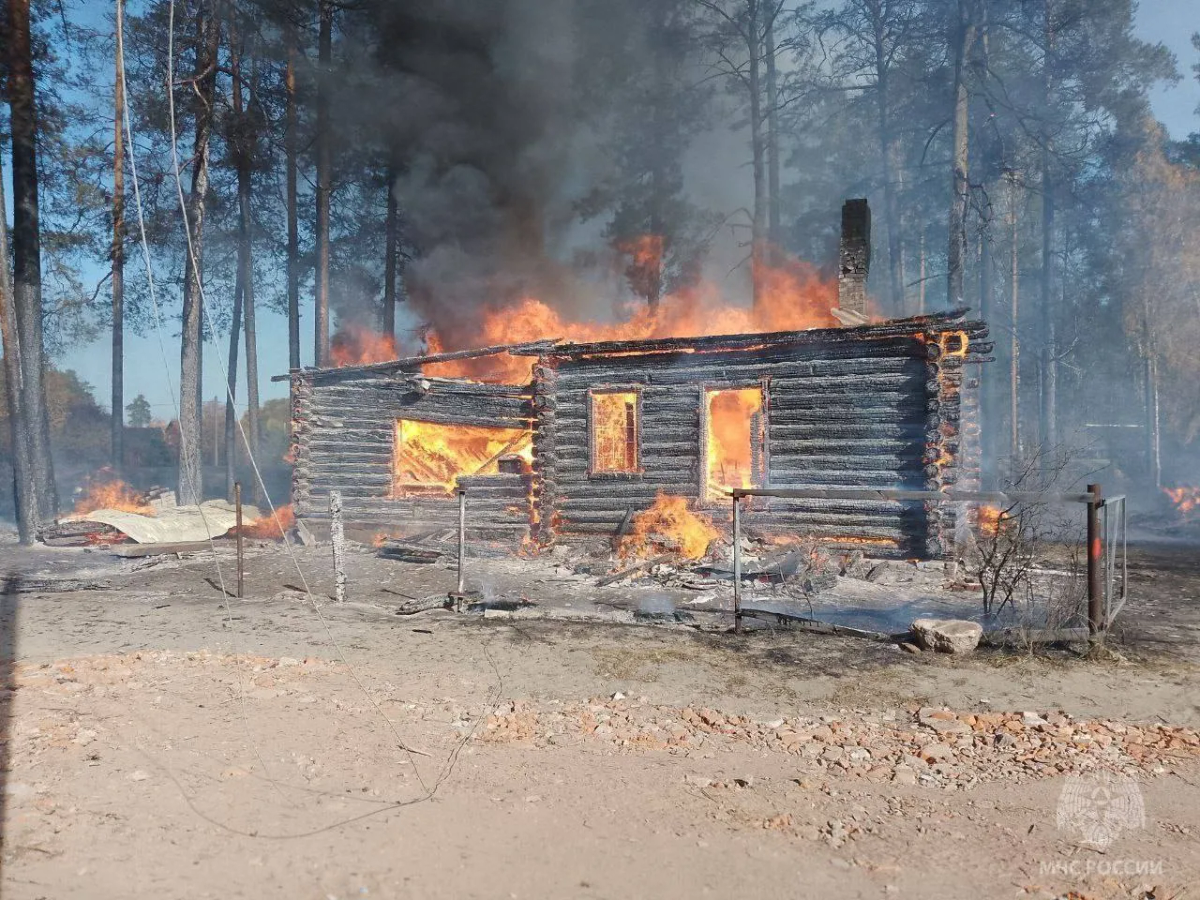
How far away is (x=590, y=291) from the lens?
31.5 meters

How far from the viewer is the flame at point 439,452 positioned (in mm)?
15641

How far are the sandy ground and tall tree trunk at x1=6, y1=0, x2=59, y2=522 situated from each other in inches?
469

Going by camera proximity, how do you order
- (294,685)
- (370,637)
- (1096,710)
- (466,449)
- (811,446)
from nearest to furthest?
1. (1096,710)
2. (294,685)
3. (370,637)
4. (811,446)
5. (466,449)

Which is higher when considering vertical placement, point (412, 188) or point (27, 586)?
point (412, 188)

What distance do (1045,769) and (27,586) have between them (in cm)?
1266

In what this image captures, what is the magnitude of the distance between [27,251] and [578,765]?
64.0 ft

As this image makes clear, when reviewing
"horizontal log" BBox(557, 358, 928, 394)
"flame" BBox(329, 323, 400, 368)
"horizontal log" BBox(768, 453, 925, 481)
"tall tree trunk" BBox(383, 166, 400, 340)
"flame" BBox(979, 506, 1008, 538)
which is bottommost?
"flame" BBox(979, 506, 1008, 538)

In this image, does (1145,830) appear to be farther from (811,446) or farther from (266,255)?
(266,255)

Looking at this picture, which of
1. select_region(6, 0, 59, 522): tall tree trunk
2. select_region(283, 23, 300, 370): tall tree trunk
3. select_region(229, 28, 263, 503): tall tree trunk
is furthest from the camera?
select_region(283, 23, 300, 370): tall tree trunk

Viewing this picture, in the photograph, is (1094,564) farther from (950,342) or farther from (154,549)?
(154,549)

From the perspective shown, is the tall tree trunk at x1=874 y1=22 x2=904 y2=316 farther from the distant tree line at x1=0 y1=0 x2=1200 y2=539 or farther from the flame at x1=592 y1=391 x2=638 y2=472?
the flame at x1=592 y1=391 x2=638 y2=472

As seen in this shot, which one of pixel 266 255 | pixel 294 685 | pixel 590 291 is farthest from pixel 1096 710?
pixel 266 255

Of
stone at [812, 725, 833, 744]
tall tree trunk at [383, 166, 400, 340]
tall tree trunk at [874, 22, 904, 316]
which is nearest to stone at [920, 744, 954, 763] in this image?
stone at [812, 725, 833, 744]

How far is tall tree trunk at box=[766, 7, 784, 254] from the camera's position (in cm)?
2652
